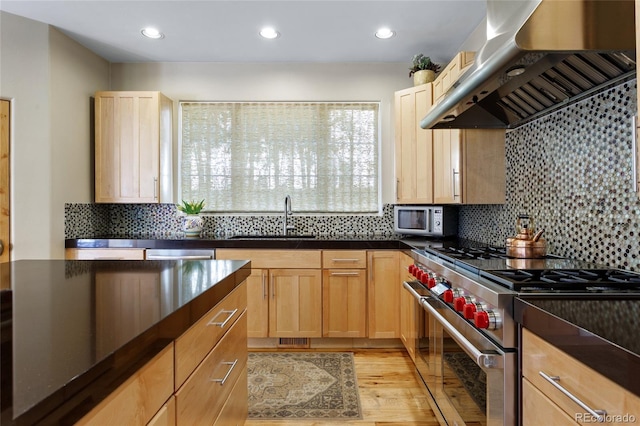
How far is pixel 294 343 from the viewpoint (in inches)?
119

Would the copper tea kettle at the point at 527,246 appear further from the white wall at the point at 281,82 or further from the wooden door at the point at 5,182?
the wooden door at the point at 5,182

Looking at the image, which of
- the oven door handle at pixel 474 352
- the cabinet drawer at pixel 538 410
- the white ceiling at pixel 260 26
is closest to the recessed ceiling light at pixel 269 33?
the white ceiling at pixel 260 26

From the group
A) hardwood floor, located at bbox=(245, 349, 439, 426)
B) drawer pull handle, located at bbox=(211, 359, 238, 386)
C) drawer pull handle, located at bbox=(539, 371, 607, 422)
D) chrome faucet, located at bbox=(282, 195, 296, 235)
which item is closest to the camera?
drawer pull handle, located at bbox=(539, 371, 607, 422)

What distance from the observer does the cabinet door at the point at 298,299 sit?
2.92m

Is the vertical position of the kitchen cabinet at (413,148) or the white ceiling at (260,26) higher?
the white ceiling at (260,26)

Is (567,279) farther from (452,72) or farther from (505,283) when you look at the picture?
(452,72)

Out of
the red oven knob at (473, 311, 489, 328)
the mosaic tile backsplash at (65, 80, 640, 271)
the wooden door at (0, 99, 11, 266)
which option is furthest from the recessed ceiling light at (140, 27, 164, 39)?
the red oven knob at (473, 311, 489, 328)

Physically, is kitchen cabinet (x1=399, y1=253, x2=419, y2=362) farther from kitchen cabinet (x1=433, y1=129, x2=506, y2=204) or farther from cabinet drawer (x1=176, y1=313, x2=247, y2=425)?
cabinet drawer (x1=176, y1=313, x2=247, y2=425)

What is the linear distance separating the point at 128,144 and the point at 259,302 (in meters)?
1.85

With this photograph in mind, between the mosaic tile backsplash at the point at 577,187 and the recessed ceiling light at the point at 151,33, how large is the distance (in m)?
1.57

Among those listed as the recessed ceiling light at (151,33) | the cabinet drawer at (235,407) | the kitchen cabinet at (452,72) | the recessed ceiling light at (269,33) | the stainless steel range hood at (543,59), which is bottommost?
the cabinet drawer at (235,407)

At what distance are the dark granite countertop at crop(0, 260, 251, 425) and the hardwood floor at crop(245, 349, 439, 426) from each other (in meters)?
1.23

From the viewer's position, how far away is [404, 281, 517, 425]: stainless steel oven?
1142 millimetres

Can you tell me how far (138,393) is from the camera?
728 millimetres
